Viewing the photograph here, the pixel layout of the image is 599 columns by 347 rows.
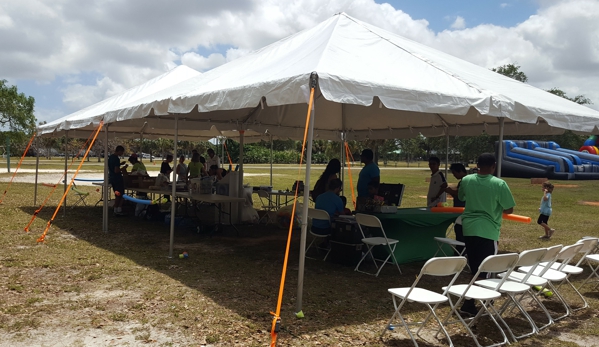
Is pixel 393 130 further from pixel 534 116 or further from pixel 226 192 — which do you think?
pixel 534 116

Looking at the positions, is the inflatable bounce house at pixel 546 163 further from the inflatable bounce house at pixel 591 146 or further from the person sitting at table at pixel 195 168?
the person sitting at table at pixel 195 168

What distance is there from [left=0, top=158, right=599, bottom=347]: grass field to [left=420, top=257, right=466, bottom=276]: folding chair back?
2.05 ft

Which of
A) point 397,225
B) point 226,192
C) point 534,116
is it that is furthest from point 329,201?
point 226,192

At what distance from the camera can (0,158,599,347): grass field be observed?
13.2 feet

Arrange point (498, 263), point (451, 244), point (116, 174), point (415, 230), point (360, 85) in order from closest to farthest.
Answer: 1. point (498, 263)
2. point (360, 85)
3. point (451, 244)
4. point (415, 230)
5. point (116, 174)

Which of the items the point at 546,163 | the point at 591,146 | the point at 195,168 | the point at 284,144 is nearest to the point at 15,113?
the point at 195,168

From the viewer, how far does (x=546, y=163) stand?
87.7ft

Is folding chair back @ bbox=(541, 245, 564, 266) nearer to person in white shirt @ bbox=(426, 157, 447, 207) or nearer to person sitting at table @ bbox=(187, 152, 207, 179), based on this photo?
person in white shirt @ bbox=(426, 157, 447, 207)

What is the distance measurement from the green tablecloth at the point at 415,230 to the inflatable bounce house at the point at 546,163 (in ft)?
73.6

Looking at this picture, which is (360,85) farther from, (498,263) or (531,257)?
(531,257)

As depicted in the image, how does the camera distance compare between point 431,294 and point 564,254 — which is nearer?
point 431,294

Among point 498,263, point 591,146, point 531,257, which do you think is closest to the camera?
point 498,263

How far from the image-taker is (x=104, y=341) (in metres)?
3.85

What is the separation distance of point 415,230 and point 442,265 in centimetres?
311
